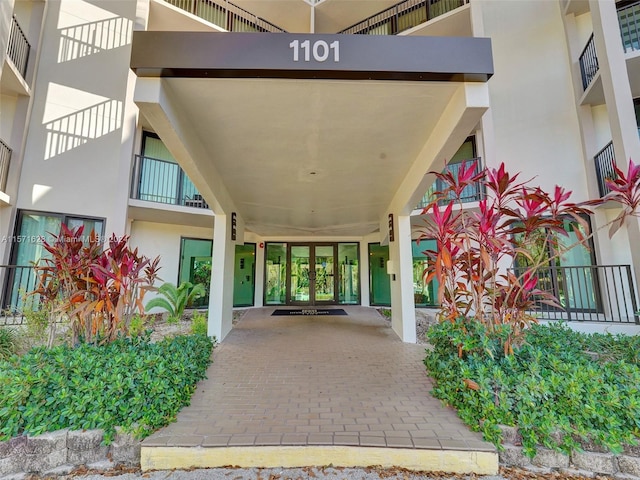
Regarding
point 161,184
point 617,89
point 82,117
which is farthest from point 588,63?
point 82,117

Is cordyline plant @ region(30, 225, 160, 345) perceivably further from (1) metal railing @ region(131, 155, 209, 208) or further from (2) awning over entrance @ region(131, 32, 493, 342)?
(1) metal railing @ region(131, 155, 209, 208)

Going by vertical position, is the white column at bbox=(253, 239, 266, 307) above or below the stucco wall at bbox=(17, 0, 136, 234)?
below

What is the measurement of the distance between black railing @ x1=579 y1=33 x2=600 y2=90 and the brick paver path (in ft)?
22.3

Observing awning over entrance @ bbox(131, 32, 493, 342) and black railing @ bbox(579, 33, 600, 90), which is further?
black railing @ bbox(579, 33, 600, 90)

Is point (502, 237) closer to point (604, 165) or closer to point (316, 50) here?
point (316, 50)

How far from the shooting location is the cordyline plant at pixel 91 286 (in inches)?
113

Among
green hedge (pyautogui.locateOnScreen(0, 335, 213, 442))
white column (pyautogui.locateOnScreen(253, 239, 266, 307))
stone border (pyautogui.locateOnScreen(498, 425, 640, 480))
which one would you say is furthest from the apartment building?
stone border (pyautogui.locateOnScreen(498, 425, 640, 480))

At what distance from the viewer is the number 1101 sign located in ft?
8.02

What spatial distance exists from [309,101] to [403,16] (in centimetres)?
903

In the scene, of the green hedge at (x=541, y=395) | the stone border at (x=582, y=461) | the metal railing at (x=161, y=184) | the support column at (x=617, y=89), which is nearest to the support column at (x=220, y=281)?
the metal railing at (x=161, y=184)

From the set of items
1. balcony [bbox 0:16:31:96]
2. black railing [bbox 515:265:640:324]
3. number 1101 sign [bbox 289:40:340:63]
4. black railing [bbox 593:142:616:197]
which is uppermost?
balcony [bbox 0:16:31:96]

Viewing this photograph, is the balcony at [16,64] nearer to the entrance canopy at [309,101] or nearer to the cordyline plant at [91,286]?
the entrance canopy at [309,101]

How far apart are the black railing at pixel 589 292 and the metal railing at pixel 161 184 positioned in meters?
8.45

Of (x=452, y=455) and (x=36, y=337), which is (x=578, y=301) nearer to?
(x=452, y=455)
